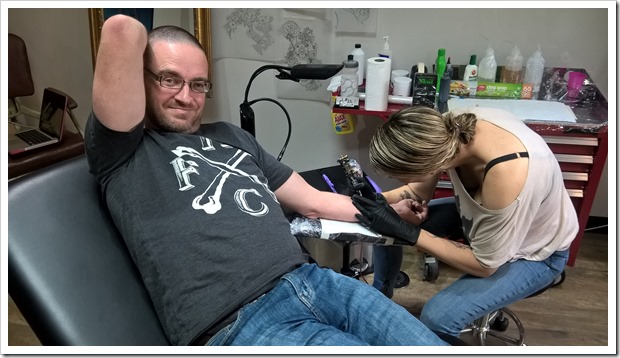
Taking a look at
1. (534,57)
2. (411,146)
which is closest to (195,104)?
(411,146)

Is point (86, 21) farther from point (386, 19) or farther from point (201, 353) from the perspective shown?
point (201, 353)

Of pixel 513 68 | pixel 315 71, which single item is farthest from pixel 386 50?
pixel 315 71

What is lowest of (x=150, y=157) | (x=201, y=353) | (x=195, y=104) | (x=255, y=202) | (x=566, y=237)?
(x=201, y=353)

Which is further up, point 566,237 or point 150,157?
point 150,157

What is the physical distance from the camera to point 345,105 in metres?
2.18

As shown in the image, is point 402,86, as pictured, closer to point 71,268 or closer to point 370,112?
point 370,112

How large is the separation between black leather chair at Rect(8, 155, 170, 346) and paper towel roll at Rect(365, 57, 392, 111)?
1.23 metres

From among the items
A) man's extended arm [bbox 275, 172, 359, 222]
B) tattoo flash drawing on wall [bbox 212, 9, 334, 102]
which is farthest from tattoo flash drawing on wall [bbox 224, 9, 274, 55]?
man's extended arm [bbox 275, 172, 359, 222]

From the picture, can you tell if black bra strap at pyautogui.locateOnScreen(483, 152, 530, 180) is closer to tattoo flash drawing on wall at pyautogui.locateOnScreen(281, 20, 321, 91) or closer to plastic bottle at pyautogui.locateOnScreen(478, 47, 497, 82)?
plastic bottle at pyautogui.locateOnScreen(478, 47, 497, 82)

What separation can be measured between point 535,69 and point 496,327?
1.13m

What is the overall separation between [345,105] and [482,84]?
618 mm

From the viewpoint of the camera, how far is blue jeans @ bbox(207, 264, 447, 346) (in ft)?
3.73

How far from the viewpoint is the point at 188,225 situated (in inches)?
47.4

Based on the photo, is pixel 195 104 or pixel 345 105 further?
pixel 345 105
